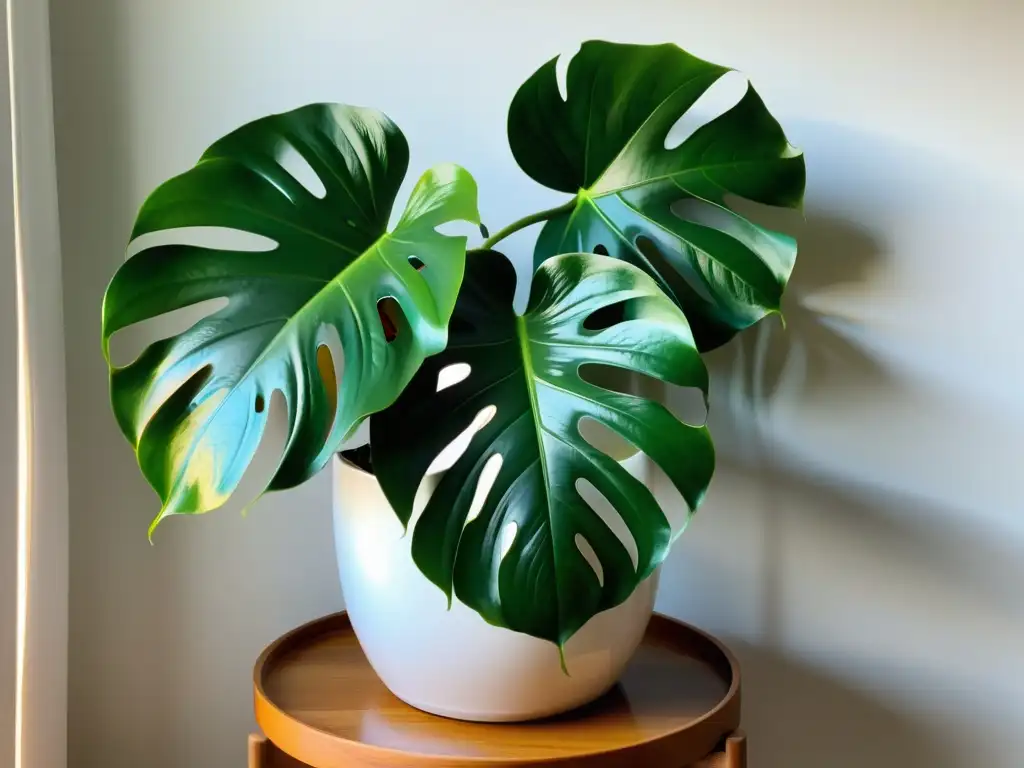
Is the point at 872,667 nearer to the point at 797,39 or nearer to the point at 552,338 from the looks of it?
the point at 552,338

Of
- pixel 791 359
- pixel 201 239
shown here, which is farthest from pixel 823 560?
pixel 201 239

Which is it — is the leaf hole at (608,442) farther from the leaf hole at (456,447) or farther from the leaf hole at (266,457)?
the leaf hole at (266,457)

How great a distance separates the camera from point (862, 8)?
3.63 feet

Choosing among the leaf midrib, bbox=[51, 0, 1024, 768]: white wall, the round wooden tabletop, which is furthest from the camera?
bbox=[51, 0, 1024, 768]: white wall

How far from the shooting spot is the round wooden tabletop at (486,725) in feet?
2.61

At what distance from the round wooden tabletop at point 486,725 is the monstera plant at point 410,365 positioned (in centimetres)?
17

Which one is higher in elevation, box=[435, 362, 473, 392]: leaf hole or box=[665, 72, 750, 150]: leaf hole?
box=[665, 72, 750, 150]: leaf hole

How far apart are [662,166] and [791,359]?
298 millimetres

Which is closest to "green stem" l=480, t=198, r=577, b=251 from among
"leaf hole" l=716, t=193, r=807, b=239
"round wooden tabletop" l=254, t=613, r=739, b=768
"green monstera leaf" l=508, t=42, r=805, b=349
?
"green monstera leaf" l=508, t=42, r=805, b=349

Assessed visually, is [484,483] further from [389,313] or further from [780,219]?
[780,219]

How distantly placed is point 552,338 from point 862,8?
2.10ft

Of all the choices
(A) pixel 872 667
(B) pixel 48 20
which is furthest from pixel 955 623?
(B) pixel 48 20

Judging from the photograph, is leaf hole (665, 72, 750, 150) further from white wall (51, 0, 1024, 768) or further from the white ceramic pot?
the white ceramic pot

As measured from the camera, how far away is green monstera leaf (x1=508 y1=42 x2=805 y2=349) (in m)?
0.98
